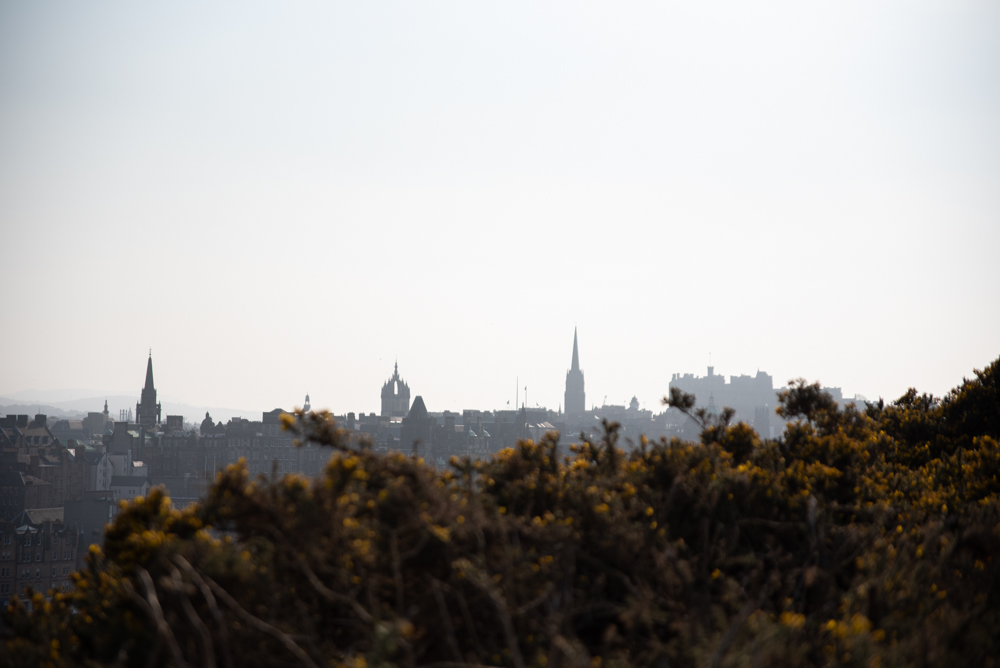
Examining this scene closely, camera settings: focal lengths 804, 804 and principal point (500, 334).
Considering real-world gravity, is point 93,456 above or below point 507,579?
below

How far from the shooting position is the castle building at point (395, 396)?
166 metres

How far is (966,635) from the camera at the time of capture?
12.5ft

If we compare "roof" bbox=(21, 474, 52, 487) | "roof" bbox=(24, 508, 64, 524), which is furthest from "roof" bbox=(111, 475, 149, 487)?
"roof" bbox=(24, 508, 64, 524)

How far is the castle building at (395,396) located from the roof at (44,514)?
100830 millimetres

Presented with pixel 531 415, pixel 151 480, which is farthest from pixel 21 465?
pixel 531 415

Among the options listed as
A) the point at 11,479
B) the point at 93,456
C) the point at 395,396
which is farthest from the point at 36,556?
the point at 395,396

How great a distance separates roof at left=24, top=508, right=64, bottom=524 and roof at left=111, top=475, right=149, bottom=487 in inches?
642

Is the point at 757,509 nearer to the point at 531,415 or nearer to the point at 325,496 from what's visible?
the point at 325,496

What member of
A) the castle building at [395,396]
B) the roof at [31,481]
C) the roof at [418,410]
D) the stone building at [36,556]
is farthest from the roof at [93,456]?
the castle building at [395,396]

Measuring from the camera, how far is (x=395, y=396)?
169 m

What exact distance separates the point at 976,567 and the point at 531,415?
410 feet

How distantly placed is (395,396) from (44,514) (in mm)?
107528

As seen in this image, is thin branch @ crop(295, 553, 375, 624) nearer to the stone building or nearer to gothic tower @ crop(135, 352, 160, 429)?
the stone building

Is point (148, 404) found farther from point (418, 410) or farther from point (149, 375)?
point (418, 410)
